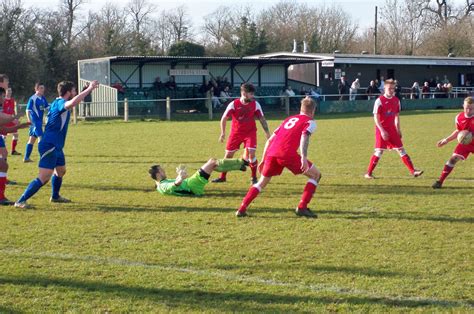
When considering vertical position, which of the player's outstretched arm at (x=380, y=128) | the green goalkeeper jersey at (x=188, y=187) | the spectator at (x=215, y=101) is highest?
the spectator at (x=215, y=101)

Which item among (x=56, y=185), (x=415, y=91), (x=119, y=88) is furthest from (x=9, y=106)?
(x=415, y=91)

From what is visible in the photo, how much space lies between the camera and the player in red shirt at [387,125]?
1164 centimetres

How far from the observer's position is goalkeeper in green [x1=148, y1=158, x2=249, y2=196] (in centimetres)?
965

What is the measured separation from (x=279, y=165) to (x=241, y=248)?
166 cm

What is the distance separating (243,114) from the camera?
36.3ft

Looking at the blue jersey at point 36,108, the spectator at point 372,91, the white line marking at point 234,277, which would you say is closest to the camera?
the white line marking at point 234,277

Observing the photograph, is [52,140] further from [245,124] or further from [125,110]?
[125,110]

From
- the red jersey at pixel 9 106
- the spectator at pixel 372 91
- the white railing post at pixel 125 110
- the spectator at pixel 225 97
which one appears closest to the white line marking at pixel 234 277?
the red jersey at pixel 9 106

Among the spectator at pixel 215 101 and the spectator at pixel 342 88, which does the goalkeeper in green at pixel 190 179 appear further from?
the spectator at pixel 342 88

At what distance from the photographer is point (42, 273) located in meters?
5.86

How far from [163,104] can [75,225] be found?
79.7 ft

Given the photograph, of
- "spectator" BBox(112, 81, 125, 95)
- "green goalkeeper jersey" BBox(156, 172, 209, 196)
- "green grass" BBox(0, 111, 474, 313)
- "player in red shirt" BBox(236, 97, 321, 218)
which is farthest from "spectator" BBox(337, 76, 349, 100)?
"player in red shirt" BBox(236, 97, 321, 218)

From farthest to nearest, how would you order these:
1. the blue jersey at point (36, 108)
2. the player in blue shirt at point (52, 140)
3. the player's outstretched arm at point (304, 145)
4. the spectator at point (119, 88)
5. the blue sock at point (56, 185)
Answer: the spectator at point (119, 88), the blue jersey at point (36, 108), the blue sock at point (56, 185), the player in blue shirt at point (52, 140), the player's outstretched arm at point (304, 145)

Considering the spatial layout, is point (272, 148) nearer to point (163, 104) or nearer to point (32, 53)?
point (163, 104)
